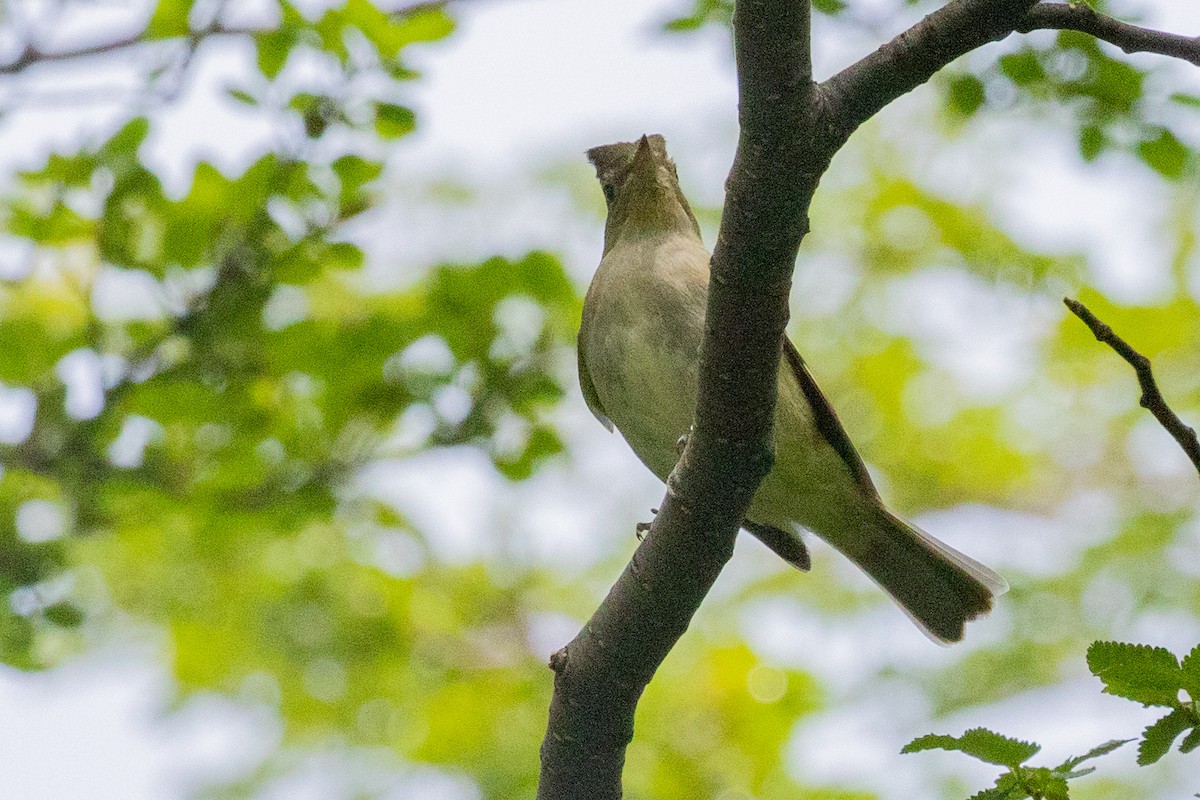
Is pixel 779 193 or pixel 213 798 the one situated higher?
pixel 213 798

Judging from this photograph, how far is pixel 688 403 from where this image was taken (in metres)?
4.03

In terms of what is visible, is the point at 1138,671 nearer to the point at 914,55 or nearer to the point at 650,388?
the point at 914,55

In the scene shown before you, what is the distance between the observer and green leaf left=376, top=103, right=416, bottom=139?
4438 millimetres

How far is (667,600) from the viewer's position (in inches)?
121

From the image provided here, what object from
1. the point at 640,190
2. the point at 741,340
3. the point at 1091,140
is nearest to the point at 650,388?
the point at 640,190

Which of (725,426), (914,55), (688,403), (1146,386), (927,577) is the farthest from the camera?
(927,577)

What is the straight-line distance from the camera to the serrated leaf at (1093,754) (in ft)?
6.58

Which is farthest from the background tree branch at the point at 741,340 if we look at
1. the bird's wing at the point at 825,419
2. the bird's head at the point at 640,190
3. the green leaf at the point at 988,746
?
the bird's head at the point at 640,190

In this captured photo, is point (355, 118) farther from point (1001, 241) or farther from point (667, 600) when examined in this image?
point (1001, 241)

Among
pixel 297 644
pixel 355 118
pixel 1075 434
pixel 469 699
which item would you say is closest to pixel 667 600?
pixel 355 118

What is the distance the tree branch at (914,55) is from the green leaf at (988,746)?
111 centimetres

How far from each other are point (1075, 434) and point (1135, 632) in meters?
1.97

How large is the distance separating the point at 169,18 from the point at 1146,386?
3775 millimetres

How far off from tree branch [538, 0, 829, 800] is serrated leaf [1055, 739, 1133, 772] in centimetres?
96
